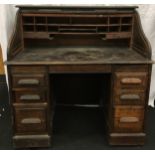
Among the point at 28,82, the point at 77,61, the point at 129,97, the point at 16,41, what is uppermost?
the point at 16,41

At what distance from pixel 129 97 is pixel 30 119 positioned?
742 millimetres

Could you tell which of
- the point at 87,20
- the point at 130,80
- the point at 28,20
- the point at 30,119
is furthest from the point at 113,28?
the point at 30,119

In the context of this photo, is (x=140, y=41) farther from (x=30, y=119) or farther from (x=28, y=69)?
(x=30, y=119)

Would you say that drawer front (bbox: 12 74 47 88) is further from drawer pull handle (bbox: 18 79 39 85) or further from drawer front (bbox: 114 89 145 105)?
drawer front (bbox: 114 89 145 105)

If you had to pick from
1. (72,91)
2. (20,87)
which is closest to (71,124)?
(72,91)

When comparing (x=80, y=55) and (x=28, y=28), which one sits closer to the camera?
(x=80, y=55)

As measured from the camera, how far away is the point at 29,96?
1678mm

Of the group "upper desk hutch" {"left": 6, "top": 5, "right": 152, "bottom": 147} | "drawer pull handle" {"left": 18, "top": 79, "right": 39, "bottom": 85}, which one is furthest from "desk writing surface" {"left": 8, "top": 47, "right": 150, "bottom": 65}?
"drawer pull handle" {"left": 18, "top": 79, "right": 39, "bottom": 85}

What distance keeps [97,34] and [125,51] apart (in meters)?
0.28

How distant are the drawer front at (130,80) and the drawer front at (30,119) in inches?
22.7

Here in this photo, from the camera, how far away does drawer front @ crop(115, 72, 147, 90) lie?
5.39ft

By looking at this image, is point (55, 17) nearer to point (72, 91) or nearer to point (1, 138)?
point (72, 91)

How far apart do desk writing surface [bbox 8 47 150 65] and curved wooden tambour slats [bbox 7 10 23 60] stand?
0.04 metres

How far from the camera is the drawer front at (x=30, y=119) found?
172 centimetres
